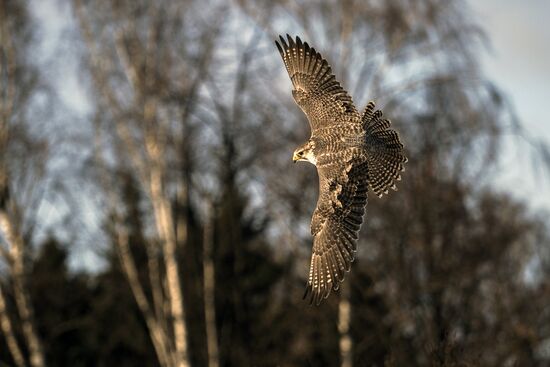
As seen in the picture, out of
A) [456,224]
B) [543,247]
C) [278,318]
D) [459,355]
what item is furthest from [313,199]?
[543,247]

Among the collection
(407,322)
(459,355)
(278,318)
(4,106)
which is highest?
(4,106)

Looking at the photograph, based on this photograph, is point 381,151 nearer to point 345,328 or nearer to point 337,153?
point 337,153

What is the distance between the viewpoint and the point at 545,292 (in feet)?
69.4

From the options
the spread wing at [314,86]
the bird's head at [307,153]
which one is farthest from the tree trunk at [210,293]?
the bird's head at [307,153]

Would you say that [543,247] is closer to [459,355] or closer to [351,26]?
[351,26]

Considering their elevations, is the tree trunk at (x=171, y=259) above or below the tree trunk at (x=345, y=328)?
above

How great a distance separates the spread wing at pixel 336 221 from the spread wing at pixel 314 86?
0.44m

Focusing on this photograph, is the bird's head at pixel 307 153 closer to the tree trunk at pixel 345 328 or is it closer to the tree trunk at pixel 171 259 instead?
the tree trunk at pixel 345 328

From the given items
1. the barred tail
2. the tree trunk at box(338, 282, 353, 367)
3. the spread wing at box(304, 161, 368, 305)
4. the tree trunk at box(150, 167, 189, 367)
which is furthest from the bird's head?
the tree trunk at box(150, 167, 189, 367)

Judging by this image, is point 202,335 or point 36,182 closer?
point 36,182

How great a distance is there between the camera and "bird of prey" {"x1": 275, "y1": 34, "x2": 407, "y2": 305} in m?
7.86

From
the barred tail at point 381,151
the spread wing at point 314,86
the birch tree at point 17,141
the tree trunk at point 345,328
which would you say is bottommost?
the tree trunk at point 345,328

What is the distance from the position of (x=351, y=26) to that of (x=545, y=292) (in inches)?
396

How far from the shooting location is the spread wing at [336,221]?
298 inches
